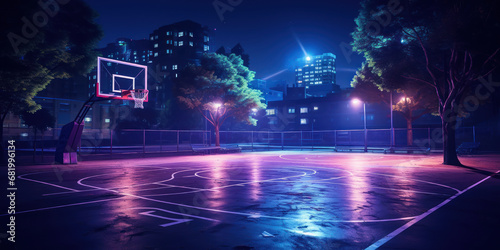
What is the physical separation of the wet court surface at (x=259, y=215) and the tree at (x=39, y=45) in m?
9.15

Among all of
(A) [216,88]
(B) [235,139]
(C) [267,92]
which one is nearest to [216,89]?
(A) [216,88]

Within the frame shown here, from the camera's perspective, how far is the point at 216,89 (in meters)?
35.5

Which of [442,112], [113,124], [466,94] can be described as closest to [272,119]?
[113,124]

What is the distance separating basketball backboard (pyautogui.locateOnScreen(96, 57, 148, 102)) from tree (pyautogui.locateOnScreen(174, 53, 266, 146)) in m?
12.3

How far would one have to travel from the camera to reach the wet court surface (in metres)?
5.43

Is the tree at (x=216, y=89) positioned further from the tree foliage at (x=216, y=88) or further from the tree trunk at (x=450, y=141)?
the tree trunk at (x=450, y=141)

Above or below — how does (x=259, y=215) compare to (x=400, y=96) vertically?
below

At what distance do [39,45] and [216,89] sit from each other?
58.1 feet

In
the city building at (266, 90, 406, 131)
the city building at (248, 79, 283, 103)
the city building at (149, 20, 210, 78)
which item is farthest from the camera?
the city building at (149, 20, 210, 78)

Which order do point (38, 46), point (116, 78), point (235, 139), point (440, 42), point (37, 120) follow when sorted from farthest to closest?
point (235, 139), point (37, 120), point (38, 46), point (116, 78), point (440, 42)

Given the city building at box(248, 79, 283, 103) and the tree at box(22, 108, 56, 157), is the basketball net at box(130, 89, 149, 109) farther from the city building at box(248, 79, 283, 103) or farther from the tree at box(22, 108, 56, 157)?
the city building at box(248, 79, 283, 103)

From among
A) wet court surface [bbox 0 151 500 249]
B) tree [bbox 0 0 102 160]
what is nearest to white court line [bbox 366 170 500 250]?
wet court surface [bbox 0 151 500 249]

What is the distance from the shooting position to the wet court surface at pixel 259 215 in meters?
5.43

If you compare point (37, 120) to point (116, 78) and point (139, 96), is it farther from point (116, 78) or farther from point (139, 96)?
point (139, 96)
